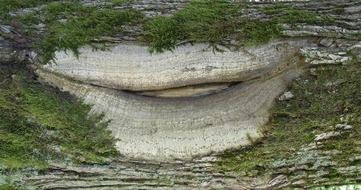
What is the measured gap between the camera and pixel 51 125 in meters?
1.84

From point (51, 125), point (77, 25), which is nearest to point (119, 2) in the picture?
point (77, 25)

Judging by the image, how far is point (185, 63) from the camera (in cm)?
182

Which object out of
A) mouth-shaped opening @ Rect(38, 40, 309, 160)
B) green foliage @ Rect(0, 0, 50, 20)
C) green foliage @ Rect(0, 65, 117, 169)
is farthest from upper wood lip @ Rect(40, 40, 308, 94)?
green foliage @ Rect(0, 0, 50, 20)

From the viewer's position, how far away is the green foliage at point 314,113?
1.76 meters

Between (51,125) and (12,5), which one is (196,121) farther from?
(12,5)

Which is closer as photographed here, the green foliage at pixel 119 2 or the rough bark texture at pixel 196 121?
the rough bark texture at pixel 196 121

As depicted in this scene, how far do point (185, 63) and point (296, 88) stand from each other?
1.48 feet

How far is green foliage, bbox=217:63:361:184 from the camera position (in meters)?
1.76

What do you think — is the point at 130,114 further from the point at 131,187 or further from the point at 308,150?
the point at 308,150

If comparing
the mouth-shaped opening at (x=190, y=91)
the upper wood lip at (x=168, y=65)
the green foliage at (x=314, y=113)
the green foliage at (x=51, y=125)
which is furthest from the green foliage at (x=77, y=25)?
the green foliage at (x=314, y=113)

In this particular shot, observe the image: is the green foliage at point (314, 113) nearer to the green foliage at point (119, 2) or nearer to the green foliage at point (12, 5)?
the green foliage at point (119, 2)

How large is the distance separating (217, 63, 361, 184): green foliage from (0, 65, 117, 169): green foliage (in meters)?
0.53

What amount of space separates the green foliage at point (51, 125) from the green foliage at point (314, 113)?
20.8 inches

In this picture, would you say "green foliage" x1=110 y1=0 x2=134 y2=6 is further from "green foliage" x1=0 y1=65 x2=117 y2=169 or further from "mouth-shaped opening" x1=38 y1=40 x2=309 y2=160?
"green foliage" x1=0 y1=65 x2=117 y2=169
